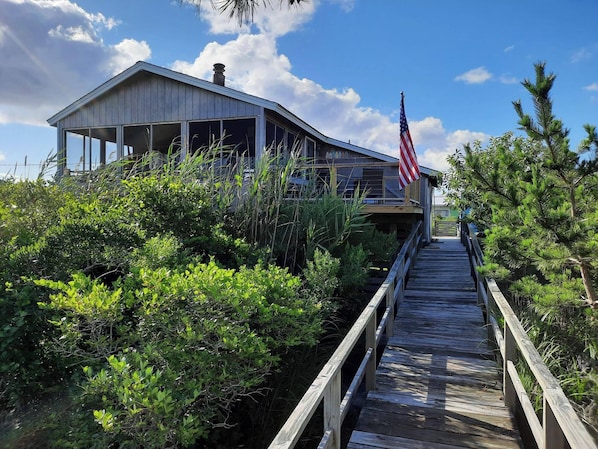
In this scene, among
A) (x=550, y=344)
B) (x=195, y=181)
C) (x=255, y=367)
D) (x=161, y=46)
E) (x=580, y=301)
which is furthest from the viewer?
(x=161, y=46)

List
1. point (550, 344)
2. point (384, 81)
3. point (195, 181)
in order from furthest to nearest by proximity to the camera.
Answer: point (384, 81), point (195, 181), point (550, 344)

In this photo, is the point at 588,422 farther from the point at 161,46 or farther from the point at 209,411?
the point at 161,46

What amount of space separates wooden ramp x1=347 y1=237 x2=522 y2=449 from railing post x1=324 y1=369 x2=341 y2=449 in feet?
2.03

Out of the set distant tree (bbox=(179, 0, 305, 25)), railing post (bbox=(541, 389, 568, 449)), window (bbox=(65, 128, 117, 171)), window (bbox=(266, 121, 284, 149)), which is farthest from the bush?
window (bbox=(65, 128, 117, 171))

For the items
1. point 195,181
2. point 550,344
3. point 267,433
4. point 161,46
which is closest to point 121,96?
point 161,46

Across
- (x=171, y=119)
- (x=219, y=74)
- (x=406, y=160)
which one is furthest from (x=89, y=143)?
(x=406, y=160)

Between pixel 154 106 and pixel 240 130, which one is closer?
pixel 154 106

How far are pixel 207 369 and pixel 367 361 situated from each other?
1.83 metres

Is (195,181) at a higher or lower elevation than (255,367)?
higher

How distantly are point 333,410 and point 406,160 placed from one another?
22.9ft

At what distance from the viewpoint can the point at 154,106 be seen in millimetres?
12430

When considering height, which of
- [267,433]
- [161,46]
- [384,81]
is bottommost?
[267,433]

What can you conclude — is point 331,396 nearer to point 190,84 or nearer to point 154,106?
point 190,84

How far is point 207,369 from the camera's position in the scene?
240cm
